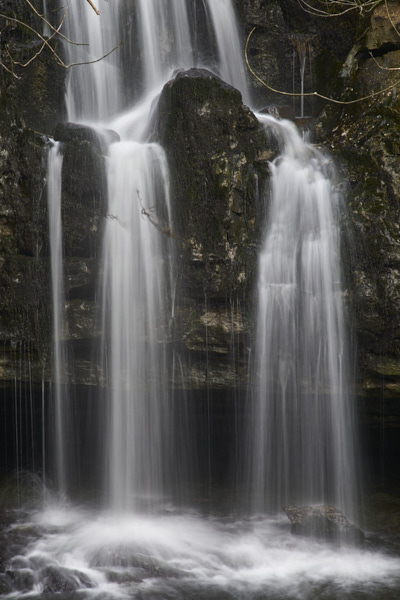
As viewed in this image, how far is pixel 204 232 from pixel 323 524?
4276 millimetres

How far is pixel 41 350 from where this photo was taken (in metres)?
7.73

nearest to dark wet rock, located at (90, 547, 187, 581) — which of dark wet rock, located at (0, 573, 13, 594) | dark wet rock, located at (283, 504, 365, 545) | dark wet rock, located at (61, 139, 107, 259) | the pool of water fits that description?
the pool of water

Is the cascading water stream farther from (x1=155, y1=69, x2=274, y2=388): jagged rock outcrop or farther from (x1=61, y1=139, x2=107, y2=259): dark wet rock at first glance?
(x1=155, y1=69, x2=274, y2=388): jagged rock outcrop

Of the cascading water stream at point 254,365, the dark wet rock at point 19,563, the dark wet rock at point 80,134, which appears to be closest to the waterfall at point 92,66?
the dark wet rock at point 80,134

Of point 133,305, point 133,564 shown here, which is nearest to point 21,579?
point 133,564

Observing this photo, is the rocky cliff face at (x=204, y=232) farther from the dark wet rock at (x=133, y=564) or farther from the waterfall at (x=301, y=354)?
the dark wet rock at (x=133, y=564)

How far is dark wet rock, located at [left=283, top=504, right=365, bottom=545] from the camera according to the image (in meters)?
6.96

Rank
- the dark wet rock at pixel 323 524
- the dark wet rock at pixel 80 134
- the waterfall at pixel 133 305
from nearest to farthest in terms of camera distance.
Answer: the dark wet rock at pixel 323 524 → the waterfall at pixel 133 305 → the dark wet rock at pixel 80 134

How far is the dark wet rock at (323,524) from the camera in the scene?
6965 millimetres

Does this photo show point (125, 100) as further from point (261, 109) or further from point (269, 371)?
point (269, 371)

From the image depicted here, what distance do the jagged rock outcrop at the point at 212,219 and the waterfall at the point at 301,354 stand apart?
11.9 inches

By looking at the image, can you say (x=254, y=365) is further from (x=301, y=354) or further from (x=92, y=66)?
(x=92, y=66)

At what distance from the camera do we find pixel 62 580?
19.5ft

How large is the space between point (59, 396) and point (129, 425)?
3.85 feet
